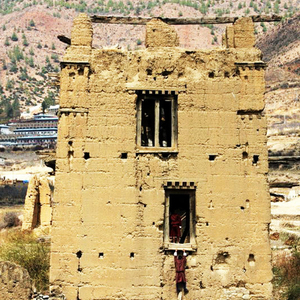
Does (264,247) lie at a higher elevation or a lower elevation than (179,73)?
lower

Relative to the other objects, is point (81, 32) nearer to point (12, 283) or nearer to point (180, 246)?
point (180, 246)

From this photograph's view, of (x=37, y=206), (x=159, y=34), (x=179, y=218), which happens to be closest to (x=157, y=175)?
(x=179, y=218)

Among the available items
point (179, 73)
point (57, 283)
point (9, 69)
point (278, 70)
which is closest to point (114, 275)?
point (57, 283)

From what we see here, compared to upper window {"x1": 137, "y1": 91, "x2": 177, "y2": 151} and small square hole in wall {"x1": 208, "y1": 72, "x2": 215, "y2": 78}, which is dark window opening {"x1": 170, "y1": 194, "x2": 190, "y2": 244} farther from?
small square hole in wall {"x1": 208, "y1": 72, "x2": 215, "y2": 78}

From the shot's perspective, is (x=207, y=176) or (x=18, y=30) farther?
(x=18, y=30)

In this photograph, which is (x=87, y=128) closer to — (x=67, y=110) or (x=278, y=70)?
(x=67, y=110)

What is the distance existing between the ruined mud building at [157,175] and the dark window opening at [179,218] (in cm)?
37

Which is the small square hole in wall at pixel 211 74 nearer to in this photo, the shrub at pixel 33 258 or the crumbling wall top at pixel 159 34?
the crumbling wall top at pixel 159 34

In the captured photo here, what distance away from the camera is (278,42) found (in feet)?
344

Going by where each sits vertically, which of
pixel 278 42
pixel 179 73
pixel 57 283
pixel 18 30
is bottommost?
pixel 57 283

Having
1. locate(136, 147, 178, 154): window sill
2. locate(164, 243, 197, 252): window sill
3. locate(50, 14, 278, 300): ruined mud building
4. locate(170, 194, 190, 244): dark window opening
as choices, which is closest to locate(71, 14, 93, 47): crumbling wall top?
locate(50, 14, 278, 300): ruined mud building

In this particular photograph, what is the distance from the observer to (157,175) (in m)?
11.5

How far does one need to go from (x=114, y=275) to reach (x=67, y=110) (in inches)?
153

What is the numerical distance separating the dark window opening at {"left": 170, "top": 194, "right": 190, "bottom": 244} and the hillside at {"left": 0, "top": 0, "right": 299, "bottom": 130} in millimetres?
104965
